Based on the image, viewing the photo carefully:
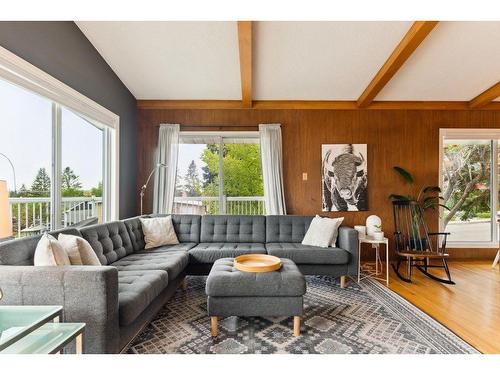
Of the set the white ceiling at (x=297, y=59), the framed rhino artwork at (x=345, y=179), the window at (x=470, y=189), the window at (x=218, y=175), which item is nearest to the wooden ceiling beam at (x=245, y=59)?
the white ceiling at (x=297, y=59)

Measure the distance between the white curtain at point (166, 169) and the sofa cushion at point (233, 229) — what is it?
764 millimetres

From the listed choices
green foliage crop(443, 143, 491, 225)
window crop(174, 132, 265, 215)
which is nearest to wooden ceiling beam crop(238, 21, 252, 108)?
window crop(174, 132, 265, 215)

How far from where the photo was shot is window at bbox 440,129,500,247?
4.12m

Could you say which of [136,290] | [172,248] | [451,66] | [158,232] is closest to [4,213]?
[136,290]

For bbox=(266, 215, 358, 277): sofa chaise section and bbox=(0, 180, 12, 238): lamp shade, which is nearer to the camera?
bbox=(0, 180, 12, 238): lamp shade

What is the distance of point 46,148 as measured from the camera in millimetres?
2461

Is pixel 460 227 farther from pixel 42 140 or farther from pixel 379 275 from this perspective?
pixel 42 140

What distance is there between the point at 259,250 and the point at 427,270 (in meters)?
2.49

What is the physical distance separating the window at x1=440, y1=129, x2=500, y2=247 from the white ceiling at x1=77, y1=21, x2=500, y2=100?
87 centimetres

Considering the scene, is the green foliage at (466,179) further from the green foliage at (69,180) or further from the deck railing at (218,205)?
the green foliage at (69,180)

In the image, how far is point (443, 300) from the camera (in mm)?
2609

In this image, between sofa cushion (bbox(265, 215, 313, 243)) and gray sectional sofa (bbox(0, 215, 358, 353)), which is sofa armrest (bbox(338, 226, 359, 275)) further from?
sofa cushion (bbox(265, 215, 313, 243))

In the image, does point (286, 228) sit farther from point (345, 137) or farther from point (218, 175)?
point (345, 137)

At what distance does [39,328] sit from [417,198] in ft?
15.4
